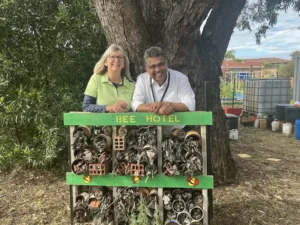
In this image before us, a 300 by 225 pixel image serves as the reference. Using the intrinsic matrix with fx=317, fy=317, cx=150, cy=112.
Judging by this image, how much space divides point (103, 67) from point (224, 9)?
2874 millimetres

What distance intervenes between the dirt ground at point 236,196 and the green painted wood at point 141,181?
0.87 metres

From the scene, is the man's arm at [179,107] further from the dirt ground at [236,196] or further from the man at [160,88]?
the dirt ground at [236,196]

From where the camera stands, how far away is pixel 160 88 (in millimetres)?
3184

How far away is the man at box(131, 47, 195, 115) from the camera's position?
3.04m

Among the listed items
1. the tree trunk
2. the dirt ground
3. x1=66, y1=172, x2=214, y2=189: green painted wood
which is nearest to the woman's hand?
x1=66, y1=172, x2=214, y2=189: green painted wood

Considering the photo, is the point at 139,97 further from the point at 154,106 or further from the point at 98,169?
the point at 98,169

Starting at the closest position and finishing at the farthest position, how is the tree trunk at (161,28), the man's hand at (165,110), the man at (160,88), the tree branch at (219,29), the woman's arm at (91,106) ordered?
the man's hand at (165,110) → the man at (160,88) → the woman's arm at (91,106) → the tree trunk at (161,28) → the tree branch at (219,29)

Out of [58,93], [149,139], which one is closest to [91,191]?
[149,139]

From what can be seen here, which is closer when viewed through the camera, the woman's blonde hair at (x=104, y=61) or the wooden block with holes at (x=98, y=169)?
the wooden block with holes at (x=98, y=169)

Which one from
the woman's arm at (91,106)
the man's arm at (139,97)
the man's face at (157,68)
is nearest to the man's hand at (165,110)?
the man's arm at (139,97)

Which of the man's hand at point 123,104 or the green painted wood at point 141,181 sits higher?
the man's hand at point 123,104

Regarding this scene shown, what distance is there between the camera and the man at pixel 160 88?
9.98 ft

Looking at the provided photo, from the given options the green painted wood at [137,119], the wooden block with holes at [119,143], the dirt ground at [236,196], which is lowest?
the dirt ground at [236,196]

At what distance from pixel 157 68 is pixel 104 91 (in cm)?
60
